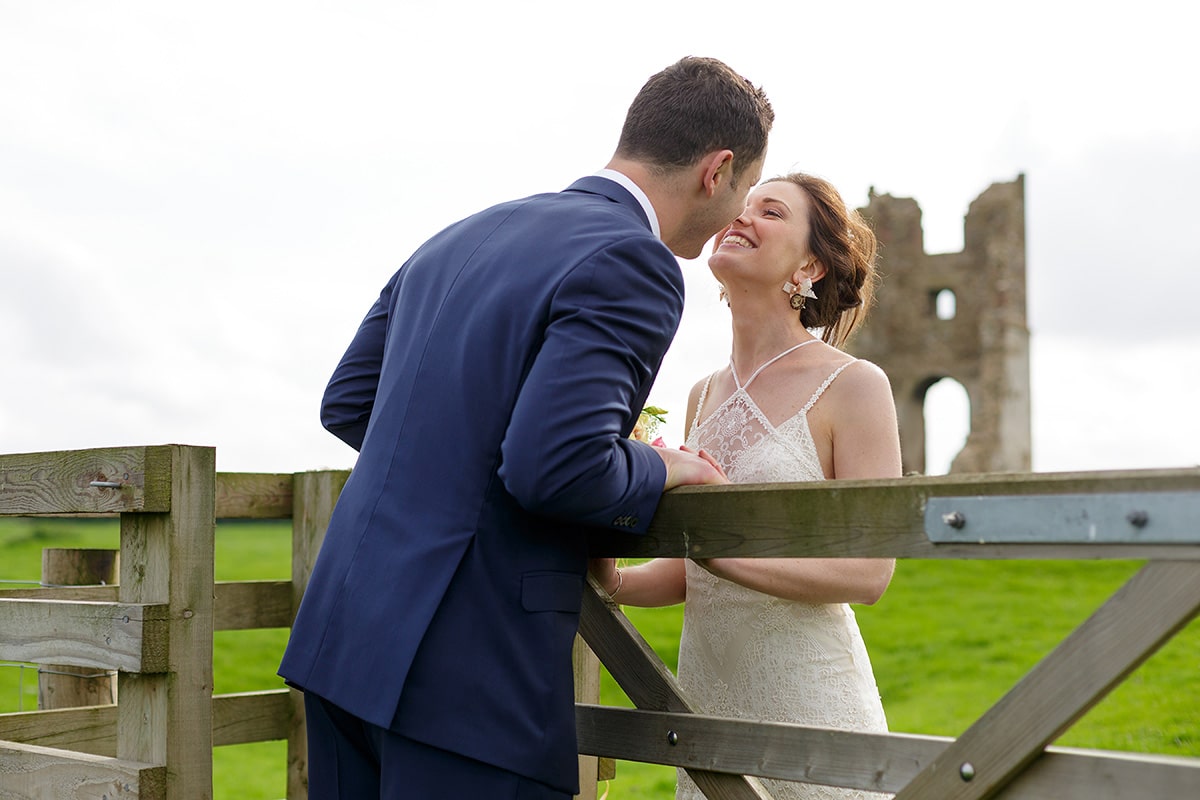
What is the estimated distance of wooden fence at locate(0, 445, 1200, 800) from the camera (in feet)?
5.82

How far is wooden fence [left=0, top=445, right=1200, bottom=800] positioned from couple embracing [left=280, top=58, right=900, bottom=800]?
295 mm

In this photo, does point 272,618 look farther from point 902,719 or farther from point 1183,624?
point 902,719

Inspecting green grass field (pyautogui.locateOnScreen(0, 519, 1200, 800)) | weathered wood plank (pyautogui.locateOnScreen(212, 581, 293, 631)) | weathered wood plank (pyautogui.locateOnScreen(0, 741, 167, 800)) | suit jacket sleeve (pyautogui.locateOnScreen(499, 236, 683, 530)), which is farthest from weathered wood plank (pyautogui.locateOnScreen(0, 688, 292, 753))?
green grass field (pyautogui.locateOnScreen(0, 519, 1200, 800))

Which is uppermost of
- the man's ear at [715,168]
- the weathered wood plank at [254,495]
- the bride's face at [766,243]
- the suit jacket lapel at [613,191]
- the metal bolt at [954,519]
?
the bride's face at [766,243]

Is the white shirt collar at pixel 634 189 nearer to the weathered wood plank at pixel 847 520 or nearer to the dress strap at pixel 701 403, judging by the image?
the weathered wood plank at pixel 847 520

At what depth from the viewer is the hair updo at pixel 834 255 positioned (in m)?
3.61


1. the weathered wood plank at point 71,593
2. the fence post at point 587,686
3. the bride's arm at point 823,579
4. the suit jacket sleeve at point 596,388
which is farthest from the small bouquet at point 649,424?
the weathered wood plank at point 71,593

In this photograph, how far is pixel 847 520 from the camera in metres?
2.12

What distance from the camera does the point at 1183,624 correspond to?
1.72 metres

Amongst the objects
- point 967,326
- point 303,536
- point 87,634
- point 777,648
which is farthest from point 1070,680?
point 967,326

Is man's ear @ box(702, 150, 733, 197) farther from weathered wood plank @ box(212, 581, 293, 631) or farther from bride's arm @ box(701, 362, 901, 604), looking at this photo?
weathered wood plank @ box(212, 581, 293, 631)

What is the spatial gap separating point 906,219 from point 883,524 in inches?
1427

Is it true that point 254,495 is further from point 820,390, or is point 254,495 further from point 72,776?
point 820,390

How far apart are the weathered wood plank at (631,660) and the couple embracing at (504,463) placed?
0.27 metres
